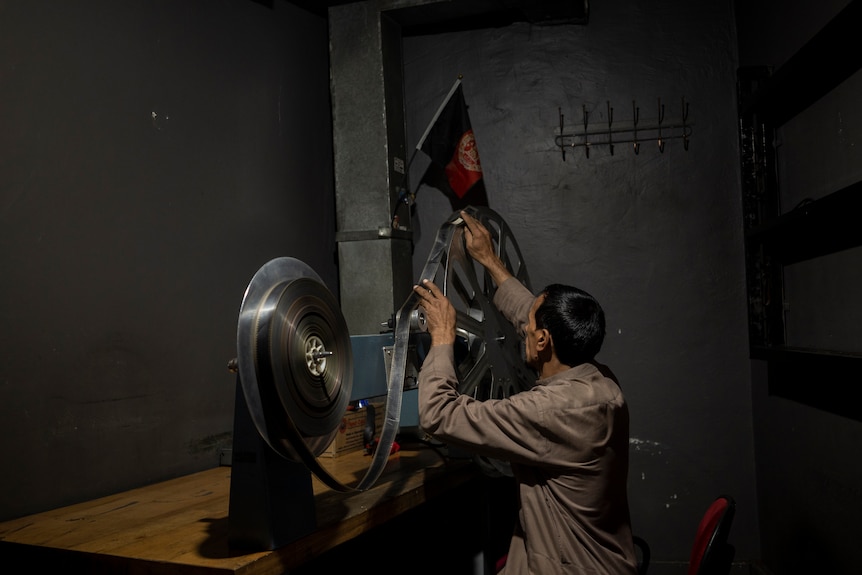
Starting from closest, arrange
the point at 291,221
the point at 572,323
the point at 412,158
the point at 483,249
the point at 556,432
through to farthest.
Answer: the point at 556,432 → the point at 572,323 → the point at 483,249 → the point at 291,221 → the point at 412,158

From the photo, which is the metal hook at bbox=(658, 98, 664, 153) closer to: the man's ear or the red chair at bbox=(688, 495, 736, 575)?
the man's ear

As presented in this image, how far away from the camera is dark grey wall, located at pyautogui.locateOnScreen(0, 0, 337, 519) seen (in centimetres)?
217

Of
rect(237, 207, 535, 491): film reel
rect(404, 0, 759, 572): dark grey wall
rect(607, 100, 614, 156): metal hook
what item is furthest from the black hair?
rect(607, 100, 614, 156): metal hook

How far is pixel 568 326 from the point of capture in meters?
2.04

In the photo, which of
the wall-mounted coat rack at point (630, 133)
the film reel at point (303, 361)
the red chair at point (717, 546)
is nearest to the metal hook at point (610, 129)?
the wall-mounted coat rack at point (630, 133)

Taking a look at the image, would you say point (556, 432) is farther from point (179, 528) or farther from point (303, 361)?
point (179, 528)

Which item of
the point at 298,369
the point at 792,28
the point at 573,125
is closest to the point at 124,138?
the point at 298,369

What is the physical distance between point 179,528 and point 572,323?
1.20m

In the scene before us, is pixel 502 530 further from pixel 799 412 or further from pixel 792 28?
pixel 792 28

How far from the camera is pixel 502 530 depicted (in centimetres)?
371

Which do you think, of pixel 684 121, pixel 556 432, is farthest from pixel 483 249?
pixel 684 121

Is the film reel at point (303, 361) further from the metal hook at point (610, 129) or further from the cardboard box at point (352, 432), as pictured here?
the metal hook at point (610, 129)

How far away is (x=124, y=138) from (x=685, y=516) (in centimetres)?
300

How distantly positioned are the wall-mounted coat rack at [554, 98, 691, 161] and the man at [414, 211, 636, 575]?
67.2 inches
